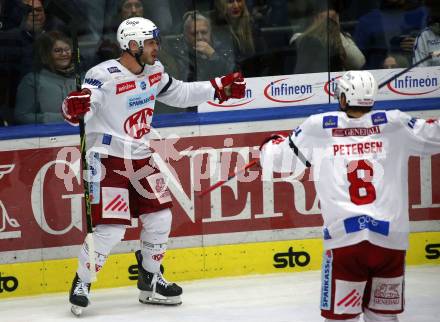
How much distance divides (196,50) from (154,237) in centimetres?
124

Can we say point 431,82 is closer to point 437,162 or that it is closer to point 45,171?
point 437,162

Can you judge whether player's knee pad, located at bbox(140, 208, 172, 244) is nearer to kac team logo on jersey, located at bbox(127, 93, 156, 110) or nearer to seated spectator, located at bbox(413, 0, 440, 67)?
kac team logo on jersey, located at bbox(127, 93, 156, 110)

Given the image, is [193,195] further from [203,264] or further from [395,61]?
[395,61]

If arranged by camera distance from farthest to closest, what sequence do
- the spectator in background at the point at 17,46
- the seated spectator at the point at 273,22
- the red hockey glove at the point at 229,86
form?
the seated spectator at the point at 273,22, the spectator in background at the point at 17,46, the red hockey glove at the point at 229,86

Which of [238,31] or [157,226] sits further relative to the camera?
[238,31]

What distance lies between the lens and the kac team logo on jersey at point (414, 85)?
7539mm

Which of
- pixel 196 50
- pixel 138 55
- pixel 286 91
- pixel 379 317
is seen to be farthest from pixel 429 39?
pixel 379 317

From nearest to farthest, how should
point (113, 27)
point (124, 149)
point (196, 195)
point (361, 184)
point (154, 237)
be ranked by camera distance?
point (361, 184) < point (124, 149) < point (154, 237) < point (113, 27) < point (196, 195)

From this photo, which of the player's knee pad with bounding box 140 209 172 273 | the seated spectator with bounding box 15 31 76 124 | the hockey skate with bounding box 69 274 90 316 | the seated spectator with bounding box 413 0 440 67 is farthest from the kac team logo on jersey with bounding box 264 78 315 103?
A: the hockey skate with bounding box 69 274 90 316

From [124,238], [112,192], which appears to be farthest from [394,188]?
[124,238]

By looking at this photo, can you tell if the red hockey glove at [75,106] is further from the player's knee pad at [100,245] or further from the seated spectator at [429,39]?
the seated spectator at [429,39]

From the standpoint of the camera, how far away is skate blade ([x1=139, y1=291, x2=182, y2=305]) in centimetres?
680

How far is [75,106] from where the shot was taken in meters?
6.25

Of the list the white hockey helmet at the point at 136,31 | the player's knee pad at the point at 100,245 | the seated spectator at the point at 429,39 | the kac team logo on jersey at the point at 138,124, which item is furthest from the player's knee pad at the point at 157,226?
the seated spectator at the point at 429,39
